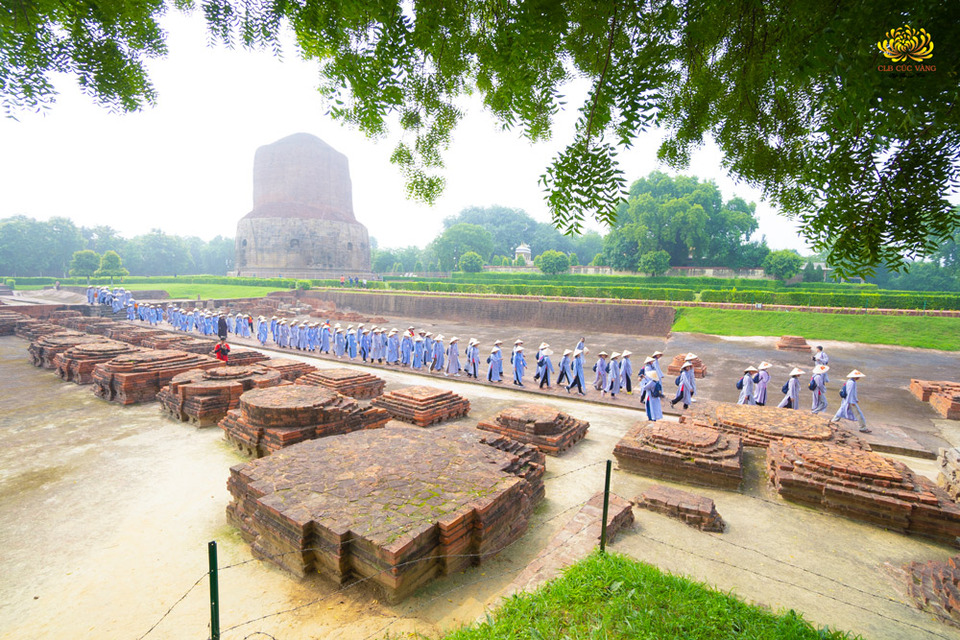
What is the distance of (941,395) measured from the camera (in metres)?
8.21

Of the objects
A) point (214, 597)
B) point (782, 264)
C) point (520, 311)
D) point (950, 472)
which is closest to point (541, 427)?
point (214, 597)

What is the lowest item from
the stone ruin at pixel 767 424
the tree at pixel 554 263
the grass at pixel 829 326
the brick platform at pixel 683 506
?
the brick platform at pixel 683 506

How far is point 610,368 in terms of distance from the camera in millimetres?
9000

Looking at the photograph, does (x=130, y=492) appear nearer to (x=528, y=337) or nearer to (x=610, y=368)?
(x=610, y=368)

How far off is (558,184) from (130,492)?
213 inches

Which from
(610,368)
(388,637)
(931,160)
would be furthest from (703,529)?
(610,368)

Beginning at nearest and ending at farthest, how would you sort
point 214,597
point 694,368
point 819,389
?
1. point 214,597
2. point 819,389
3. point 694,368

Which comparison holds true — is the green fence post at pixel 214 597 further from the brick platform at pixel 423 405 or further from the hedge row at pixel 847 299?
the hedge row at pixel 847 299

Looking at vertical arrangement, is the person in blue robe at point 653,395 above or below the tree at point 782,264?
below

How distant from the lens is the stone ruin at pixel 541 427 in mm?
5895

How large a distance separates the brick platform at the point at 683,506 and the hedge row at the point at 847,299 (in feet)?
60.4

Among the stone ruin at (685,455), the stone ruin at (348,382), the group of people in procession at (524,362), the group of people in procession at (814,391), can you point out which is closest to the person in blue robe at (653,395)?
the group of people in procession at (524,362)

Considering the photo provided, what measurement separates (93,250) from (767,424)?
64464mm

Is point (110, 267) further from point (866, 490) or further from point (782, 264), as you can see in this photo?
point (782, 264)
